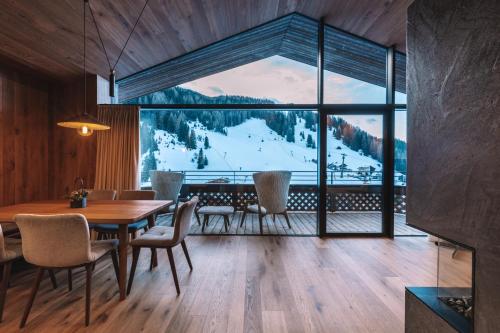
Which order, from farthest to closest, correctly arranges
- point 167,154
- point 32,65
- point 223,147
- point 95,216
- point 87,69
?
point 223,147 → point 167,154 → point 87,69 → point 32,65 → point 95,216

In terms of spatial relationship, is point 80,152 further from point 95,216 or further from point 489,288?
point 489,288

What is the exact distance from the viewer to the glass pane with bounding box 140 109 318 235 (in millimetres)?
4936

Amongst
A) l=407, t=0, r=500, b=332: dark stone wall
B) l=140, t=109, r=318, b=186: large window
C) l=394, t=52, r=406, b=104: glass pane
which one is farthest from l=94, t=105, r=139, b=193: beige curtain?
l=394, t=52, r=406, b=104: glass pane

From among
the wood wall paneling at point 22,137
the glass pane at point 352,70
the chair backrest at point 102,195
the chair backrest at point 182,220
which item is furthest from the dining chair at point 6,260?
the glass pane at point 352,70

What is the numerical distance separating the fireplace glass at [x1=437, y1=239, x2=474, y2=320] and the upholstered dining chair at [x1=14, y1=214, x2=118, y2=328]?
2321mm

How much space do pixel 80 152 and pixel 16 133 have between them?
756mm

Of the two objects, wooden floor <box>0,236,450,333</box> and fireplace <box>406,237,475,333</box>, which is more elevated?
fireplace <box>406,237,475,333</box>

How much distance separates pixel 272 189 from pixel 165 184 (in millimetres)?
1890

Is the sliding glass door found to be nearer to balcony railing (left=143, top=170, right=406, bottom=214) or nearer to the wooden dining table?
balcony railing (left=143, top=170, right=406, bottom=214)

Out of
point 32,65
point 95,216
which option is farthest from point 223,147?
point 95,216

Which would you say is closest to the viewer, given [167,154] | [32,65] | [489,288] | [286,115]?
[489,288]

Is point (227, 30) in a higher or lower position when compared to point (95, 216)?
higher

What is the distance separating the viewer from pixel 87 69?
348cm

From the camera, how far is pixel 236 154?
623 centimetres
